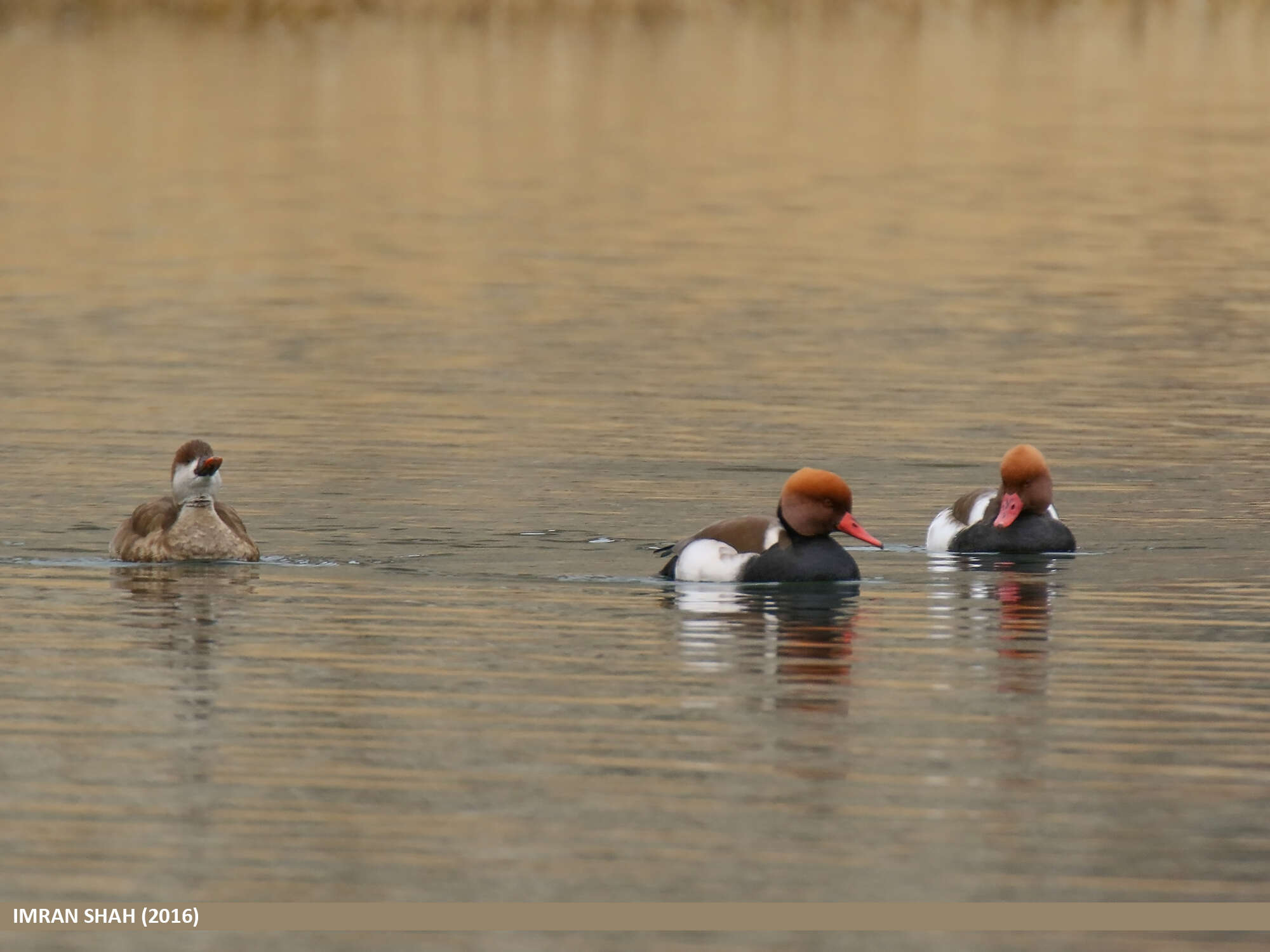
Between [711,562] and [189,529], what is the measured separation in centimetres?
321

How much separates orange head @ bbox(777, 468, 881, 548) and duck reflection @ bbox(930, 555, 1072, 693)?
2.22 ft

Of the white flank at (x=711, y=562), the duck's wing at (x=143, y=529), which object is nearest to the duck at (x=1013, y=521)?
the white flank at (x=711, y=562)

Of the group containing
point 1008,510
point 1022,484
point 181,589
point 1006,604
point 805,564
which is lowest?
point 1006,604

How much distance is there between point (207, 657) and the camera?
1315 centimetres

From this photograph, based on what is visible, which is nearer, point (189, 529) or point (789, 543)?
point (789, 543)

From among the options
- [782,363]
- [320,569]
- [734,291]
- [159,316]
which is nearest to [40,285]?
[159,316]

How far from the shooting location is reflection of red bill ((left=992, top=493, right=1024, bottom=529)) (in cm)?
1666

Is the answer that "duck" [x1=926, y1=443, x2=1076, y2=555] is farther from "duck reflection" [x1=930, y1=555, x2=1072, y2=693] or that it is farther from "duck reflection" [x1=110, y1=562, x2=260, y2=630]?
"duck reflection" [x1=110, y1=562, x2=260, y2=630]

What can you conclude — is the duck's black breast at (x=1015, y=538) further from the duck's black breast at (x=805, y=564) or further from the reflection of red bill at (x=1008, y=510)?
the duck's black breast at (x=805, y=564)

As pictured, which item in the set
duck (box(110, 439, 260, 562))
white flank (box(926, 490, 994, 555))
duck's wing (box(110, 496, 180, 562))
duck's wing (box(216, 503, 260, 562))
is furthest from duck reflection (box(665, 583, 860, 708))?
duck's wing (box(110, 496, 180, 562))

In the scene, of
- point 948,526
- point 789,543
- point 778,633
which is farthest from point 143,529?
point 948,526

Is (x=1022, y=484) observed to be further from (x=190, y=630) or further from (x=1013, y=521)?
(x=190, y=630)

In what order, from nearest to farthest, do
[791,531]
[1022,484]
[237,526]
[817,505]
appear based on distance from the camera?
[817,505] < [791,531] < [237,526] < [1022,484]

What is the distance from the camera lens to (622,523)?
17328mm
